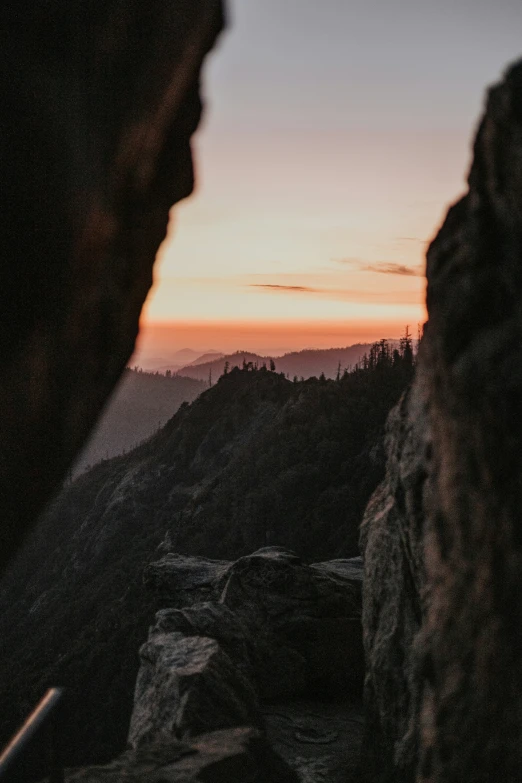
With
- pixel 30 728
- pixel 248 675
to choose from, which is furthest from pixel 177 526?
pixel 30 728

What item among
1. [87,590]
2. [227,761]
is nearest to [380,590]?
[227,761]

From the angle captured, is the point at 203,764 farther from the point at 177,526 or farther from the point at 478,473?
the point at 177,526

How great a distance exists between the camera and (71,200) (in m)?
7.95

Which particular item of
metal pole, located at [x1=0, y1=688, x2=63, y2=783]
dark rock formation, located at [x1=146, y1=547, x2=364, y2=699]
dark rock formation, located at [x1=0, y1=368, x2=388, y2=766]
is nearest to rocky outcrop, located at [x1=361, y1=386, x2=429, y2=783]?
dark rock formation, located at [x1=146, y1=547, x2=364, y2=699]

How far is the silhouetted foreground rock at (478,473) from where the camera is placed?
16.9 feet

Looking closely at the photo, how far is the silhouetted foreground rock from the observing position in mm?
5152

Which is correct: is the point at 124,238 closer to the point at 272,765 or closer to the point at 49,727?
the point at 49,727

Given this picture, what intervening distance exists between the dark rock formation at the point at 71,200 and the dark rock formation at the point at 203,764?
3.18 m

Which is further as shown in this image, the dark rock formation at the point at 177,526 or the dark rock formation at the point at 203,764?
the dark rock formation at the point at 177,526

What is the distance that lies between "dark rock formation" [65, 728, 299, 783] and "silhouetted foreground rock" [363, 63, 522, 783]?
12.9 ft

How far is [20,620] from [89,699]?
5087 cm

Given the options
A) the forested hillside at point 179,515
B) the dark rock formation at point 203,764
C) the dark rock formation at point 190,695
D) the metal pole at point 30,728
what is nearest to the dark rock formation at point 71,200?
the dark rock formation at point 203,764

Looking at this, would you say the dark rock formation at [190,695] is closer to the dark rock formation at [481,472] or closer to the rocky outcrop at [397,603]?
the rocky outcrop at [397,603]

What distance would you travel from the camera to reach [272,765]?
413 inches
